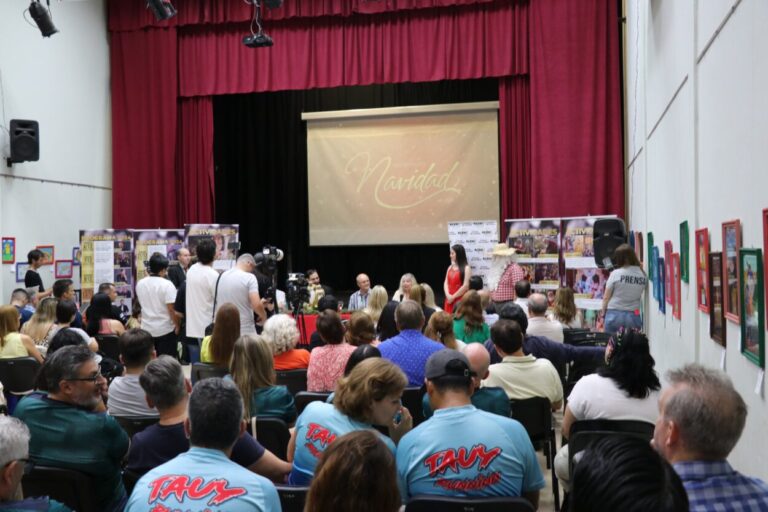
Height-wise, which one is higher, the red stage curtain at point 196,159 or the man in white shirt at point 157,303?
the red stage curtain at point 196,159

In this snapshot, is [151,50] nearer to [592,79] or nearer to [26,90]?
[26,90]

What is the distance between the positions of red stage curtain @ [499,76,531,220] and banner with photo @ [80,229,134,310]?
5653mm

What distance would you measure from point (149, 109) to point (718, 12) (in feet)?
32.6

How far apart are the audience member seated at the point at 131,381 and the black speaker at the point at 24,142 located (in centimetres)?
670

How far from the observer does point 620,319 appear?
6465mm

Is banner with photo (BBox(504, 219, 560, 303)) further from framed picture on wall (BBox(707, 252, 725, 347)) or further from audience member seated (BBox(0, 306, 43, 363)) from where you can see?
audience member seated (BBox(0, 306, 43, 363))

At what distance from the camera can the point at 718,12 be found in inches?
144

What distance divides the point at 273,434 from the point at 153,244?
8183 mm

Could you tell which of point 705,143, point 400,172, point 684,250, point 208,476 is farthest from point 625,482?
point 400,172

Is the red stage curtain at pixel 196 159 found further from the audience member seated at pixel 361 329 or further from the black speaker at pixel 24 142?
the audience member seated at pixel 361 329

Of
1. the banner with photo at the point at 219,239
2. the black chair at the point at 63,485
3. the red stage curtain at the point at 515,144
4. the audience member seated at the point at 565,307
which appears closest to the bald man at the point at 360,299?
the banner with photo at the point at 219,239

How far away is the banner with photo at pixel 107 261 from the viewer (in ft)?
33.6

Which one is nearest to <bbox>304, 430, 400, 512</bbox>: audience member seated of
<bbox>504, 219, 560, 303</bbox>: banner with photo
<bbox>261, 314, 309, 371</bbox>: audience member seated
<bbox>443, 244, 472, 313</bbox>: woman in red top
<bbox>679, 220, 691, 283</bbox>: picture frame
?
<bbox>261, 314, 309, 371</bbox>: audience member seated

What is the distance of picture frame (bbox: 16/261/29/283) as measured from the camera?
366 inches
